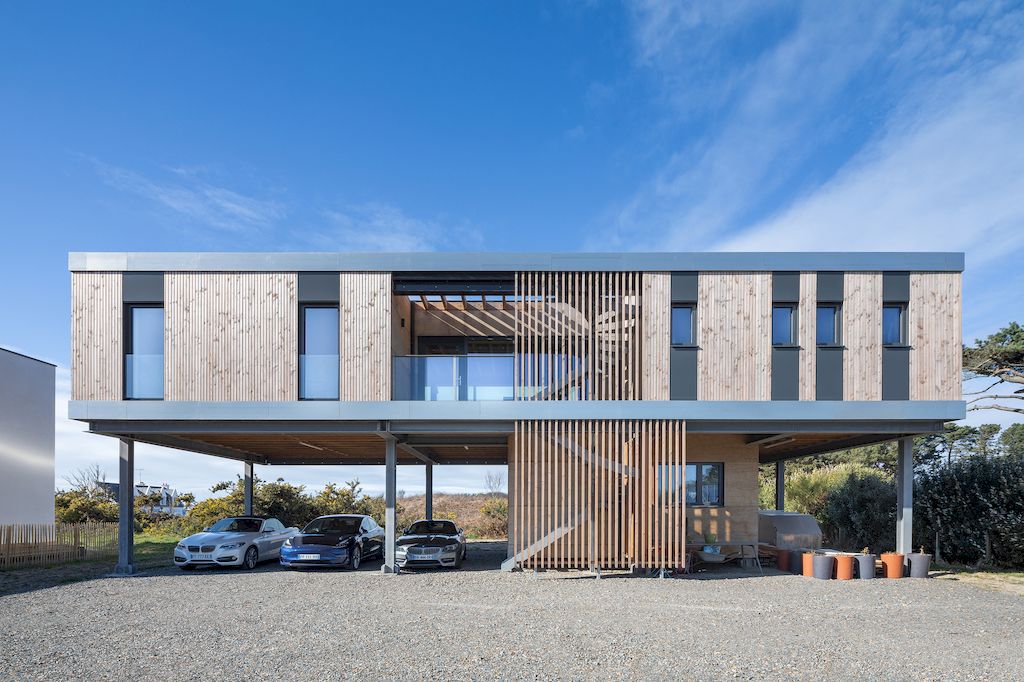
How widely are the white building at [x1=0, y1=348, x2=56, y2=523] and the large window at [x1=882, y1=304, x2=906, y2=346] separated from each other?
25535 mm

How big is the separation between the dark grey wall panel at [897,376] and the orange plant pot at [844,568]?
3.57 m

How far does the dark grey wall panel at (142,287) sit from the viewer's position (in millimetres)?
14633

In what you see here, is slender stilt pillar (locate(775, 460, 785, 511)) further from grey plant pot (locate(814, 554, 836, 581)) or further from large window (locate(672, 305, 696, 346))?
large window (locate(672, 305, 696, 346))

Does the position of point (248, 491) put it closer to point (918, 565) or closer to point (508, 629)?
point (508, 629)

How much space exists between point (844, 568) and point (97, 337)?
653 inches

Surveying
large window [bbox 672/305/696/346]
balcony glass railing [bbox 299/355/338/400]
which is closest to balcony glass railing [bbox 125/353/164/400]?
balcony glass railing [bbox 299/355/338/400]

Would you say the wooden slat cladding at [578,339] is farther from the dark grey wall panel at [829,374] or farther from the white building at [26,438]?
the white building at [26,438]

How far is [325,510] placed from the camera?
88.3ft

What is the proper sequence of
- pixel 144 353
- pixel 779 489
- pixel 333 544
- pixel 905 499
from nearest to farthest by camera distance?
pixel 144 353, pixel 905 499, pixel 333 544, pixel 779 489

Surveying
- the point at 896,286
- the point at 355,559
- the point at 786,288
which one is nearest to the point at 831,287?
the point at 786,288

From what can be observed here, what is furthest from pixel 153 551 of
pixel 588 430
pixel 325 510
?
pixel 588 430

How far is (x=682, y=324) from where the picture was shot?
1458cm

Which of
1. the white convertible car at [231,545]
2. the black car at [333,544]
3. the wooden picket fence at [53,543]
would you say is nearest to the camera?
the black car at [333,544]

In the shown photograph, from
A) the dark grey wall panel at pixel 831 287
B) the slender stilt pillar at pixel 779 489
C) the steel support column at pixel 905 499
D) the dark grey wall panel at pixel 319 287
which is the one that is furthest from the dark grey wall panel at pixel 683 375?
the slender stilt pillar at pixel 779 489
